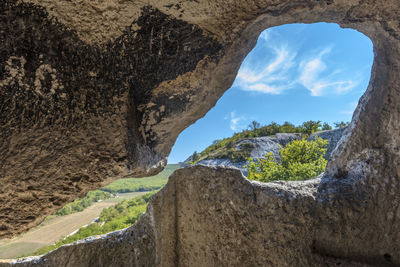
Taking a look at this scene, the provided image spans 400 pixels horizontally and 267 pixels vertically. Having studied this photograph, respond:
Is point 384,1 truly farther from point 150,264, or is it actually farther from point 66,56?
point 150,264

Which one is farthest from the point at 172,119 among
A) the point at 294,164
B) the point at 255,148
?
the point at 255,148

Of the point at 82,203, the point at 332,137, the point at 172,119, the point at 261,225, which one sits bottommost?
the point at 82,203

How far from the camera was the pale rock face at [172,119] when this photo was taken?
60.1 inches

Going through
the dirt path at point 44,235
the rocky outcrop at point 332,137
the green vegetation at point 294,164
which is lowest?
the dirt path at point 44,235

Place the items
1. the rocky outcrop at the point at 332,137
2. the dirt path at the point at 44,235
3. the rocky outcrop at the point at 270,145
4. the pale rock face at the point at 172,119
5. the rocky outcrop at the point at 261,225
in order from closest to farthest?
1. the pale rock face at the point at 172,119
2. the rocky outcrop at the point at 261,225
3. the rocky outcrop at the point at 332,137
4. the rocky outcrop at the point at 270,145
5. the dirt path at the point at 44,235

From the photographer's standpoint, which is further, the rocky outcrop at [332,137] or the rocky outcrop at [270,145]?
the rocky outcrop at [270,145]

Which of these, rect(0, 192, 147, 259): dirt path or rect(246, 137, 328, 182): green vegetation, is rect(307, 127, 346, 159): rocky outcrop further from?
rect(0, 192, 147, 259): dirt path

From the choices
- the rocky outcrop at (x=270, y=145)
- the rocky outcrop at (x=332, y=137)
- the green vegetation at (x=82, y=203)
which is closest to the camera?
the rocky outcrop at (x=332, y=137)

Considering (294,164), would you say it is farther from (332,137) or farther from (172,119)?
(172,119)

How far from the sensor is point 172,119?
7.19ft

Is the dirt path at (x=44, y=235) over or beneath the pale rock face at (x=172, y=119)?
beneath

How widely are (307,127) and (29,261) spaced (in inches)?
665

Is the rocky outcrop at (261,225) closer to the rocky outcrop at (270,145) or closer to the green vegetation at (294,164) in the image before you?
the green vegetation at (294,164)

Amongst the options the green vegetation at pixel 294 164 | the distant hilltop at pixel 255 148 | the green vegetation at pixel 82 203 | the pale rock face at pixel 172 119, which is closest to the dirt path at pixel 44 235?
the green vegetation at pixel 82 203
